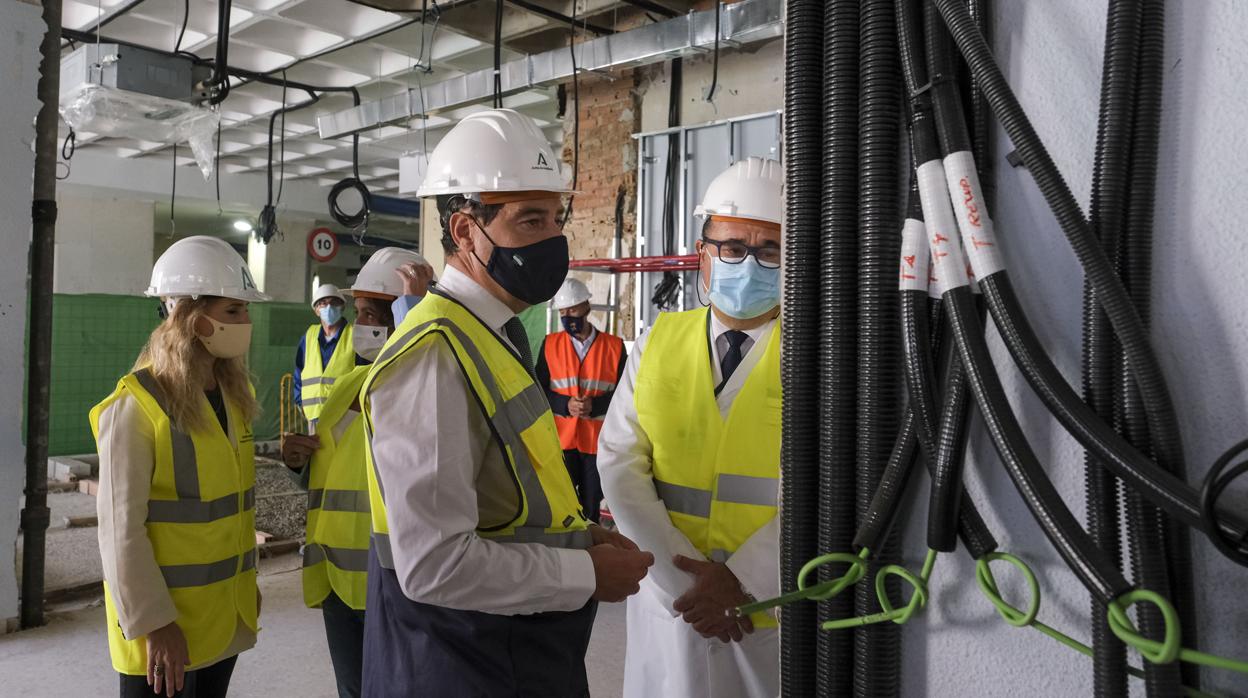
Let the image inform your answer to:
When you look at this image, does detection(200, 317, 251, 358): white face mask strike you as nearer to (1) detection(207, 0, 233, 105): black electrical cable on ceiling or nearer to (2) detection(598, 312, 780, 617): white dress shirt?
(2) detection(598, 312, 780, 617): white dress shirt

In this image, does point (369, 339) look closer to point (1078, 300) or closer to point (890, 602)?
point (890, 602)

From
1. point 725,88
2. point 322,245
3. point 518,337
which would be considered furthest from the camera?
point 322,245

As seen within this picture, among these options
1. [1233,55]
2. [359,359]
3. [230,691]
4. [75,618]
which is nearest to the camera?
[1233,55]

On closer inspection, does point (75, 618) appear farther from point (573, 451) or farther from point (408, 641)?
point (408, 641)

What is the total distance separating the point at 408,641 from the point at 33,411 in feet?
12.6

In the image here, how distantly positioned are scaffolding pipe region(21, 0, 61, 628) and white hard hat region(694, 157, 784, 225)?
11.8 ft

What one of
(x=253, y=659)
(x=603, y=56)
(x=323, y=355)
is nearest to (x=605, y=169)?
(x=603, y=56)

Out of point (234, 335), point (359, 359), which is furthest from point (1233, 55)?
point (359, 359)

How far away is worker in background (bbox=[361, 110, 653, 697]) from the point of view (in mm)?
1503

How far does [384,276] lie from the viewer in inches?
161

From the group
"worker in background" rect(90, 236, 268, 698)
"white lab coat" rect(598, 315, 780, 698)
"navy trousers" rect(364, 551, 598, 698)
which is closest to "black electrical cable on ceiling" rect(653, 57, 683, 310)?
"worker in background" rect(90, 236, 268, 698)

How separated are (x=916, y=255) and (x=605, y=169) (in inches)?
252

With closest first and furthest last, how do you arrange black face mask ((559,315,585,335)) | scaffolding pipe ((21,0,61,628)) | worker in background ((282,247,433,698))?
worker in background ((282,247,433,698)) → scaffolding pipe ((21,0,61,628)) → black face mask ((559,315,585,335))

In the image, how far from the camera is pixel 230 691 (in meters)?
3.77
